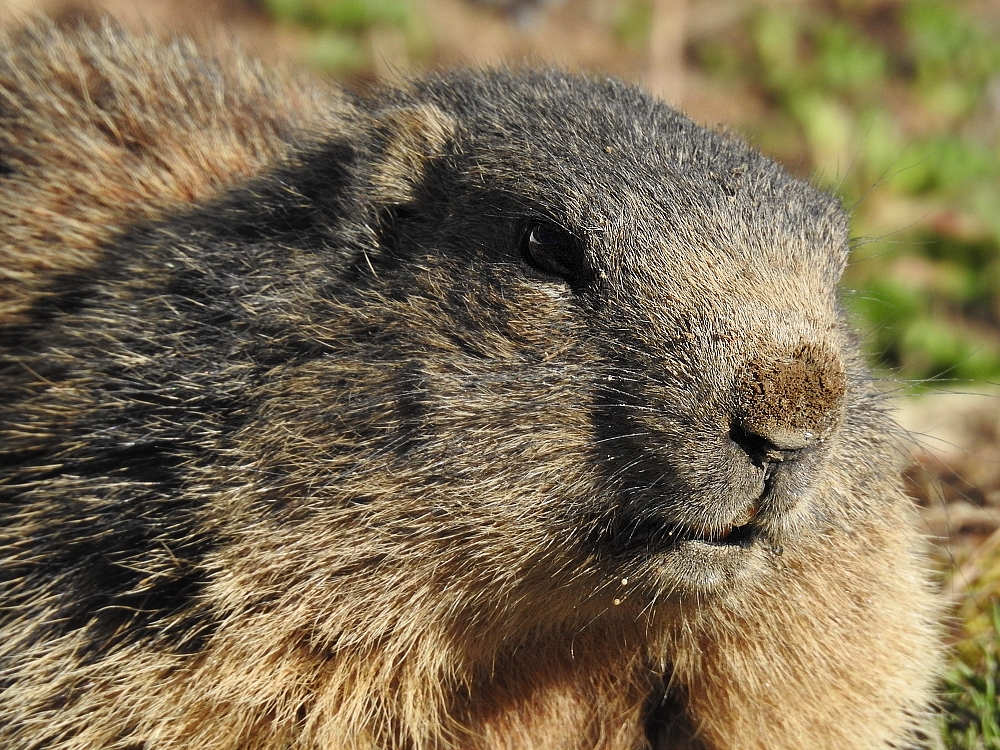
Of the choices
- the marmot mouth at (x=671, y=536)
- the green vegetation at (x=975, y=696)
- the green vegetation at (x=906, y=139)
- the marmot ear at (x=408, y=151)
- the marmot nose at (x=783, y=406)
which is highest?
the green vegetation at (x=906, y=139)

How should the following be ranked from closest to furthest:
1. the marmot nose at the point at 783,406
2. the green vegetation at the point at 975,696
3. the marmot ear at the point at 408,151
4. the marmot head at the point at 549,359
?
the marmot nose at the point at 783,406 → the marmot head at the point at 549,359 → the marmot ear at the point at 408,151 → the green vegetation at the point at 975,696

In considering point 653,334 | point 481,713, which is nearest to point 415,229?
point 653,334

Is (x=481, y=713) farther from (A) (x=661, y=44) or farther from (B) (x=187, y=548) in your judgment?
(A) (x=661, y=44)

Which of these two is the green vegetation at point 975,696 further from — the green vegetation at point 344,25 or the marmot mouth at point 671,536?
the green vegetation at point 344,25

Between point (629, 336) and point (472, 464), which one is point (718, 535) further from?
point (472, 464)

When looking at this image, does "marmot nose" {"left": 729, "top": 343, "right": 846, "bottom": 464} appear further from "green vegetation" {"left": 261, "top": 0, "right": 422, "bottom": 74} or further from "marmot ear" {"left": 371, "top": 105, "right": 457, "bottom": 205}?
"green vegetation" {"left": 261, "top": 0, "right": 422, "bottom": 74}

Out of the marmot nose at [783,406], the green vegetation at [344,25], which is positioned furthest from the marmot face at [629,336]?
the green vegetation at [344,25]
